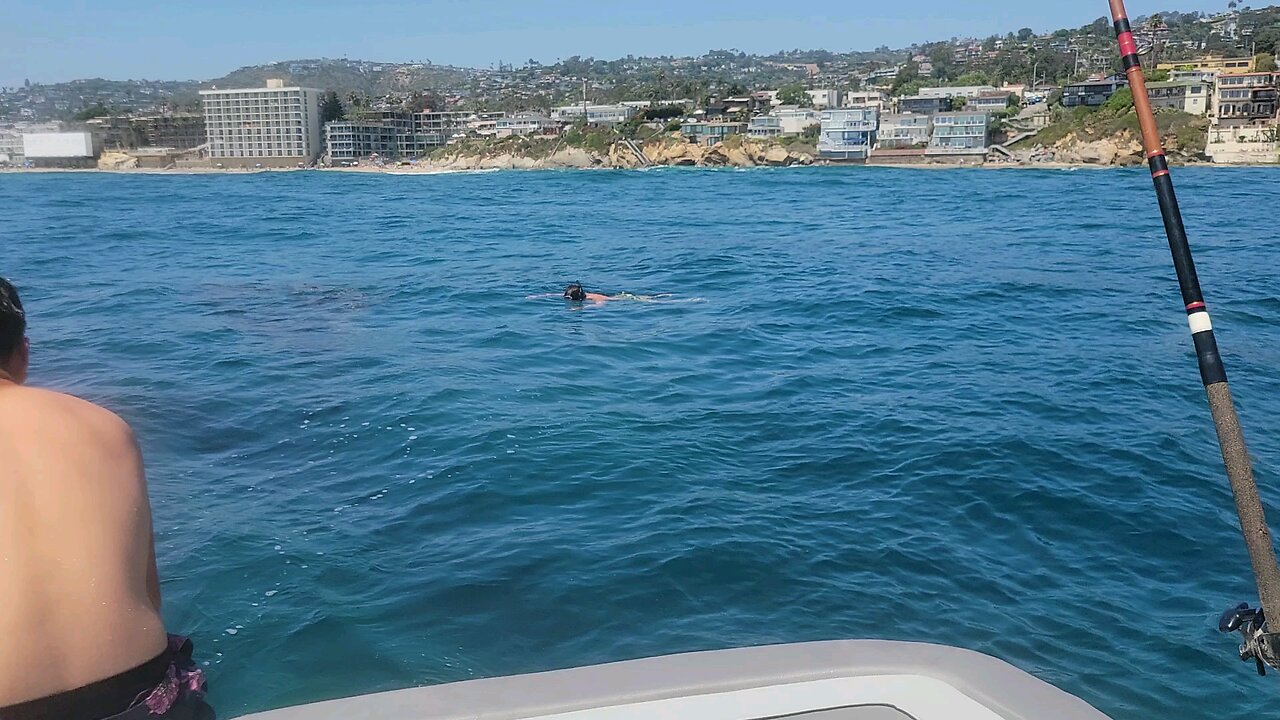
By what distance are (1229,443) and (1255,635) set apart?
56cm

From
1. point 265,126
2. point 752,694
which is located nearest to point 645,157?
point 265,126

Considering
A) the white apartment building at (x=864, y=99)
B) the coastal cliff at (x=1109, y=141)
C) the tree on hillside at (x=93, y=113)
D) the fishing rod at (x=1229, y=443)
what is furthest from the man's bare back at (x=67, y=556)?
the tree on hillside at (x=93, y=113)

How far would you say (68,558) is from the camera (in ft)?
7.54

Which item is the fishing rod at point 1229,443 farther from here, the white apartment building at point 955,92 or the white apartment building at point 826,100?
the white apartment building at point 826,100

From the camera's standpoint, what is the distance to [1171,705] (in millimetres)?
4980

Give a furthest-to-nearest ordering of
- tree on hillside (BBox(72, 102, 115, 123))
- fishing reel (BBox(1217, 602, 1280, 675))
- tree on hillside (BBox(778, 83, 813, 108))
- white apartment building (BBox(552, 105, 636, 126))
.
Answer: tree on hillside (BBox(778, 83, 813, 108)) → tree on hillside (BBox(72, 102, 115, 123)) → white apartment building (BBox(552, 105, 636, 126)) → fishing reel (BBox(1217, 602, 1280, 675))

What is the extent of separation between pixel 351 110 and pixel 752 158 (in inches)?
3112

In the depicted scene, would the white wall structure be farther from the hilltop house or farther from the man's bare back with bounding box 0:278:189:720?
the man's bare back with bounding box 0:278:189:720

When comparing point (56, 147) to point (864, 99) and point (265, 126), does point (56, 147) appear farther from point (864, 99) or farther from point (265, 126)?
point (864, 99)

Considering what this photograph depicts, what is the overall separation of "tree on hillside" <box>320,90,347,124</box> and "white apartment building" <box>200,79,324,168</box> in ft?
5.85

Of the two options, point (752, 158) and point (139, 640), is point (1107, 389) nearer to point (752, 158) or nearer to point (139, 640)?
point (139, 640)

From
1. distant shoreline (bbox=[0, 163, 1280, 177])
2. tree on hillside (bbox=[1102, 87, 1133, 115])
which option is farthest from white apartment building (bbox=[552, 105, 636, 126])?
tree on hillside (bbox=[1102, 87, 1133, 115])

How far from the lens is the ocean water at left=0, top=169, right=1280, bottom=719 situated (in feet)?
18.3

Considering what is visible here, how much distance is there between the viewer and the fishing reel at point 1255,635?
2.78m
